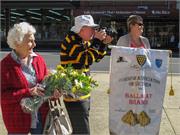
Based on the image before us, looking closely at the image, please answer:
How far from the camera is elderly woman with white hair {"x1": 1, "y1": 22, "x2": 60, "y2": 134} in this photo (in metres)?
3.94

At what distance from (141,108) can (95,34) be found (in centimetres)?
94

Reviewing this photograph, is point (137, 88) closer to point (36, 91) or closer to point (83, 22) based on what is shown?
point (83, 22)

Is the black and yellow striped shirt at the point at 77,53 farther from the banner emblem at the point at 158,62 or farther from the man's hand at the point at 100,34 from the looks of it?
the banner emblem at the point at 158,62

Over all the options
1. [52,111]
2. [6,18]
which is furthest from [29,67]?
[6,18]

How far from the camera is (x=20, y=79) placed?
156 inches

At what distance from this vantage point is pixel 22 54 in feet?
13.3

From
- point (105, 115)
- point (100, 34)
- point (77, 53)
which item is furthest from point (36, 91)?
point (105, 115)

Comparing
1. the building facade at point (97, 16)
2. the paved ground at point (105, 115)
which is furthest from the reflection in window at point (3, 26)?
the paved ground at point (105, 115)

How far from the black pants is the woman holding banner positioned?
1191mm

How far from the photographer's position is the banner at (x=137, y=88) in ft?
16.3

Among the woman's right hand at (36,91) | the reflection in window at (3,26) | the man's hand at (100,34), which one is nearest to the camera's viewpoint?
the woman's right hand at (36,91)

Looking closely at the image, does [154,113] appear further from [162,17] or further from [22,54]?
[162,17]

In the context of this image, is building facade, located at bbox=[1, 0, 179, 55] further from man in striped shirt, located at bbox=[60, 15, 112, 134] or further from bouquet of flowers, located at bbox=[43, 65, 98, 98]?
bouquet of flowers, located at bbox=[43, 65, 98, 98]

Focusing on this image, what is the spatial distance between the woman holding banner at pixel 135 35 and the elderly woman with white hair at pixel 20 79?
1692mm
